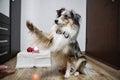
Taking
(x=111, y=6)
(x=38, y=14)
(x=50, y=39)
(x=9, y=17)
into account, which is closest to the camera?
(x=50, y=39)

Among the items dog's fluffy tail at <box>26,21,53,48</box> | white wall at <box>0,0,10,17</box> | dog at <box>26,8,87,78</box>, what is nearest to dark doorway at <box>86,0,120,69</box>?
dog at <box>26,8,87,78</box>

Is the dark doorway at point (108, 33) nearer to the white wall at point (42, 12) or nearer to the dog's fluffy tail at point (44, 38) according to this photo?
the dog's fluffy tail at point (44, 38)

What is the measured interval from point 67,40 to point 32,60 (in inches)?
28.2

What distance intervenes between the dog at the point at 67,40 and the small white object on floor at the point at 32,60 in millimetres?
454

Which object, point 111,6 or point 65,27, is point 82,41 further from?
point 65,27

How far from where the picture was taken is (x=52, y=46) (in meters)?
1.62

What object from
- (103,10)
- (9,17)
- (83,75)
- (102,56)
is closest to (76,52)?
A: (83,75)

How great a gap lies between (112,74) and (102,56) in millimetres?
546

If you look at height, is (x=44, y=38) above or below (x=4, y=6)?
below

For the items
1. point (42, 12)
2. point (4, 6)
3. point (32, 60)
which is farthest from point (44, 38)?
point (42, 12)

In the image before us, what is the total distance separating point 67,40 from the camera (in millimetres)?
1613

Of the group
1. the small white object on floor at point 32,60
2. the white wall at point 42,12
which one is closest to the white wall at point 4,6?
the small white object on floor at point 32,60

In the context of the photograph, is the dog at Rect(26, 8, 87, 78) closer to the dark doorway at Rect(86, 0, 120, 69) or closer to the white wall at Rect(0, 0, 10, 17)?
the dark doorway at Rect(86, 0, 120, 69)

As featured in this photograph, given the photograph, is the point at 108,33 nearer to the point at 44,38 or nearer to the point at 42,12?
the point at 44,38
